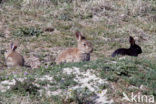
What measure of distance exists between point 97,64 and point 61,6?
8.80 meters

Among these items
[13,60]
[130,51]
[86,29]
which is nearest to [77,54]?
[13,60]

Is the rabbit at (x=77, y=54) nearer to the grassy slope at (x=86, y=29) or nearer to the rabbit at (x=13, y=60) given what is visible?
the grassy slope at (x=86, y=29)

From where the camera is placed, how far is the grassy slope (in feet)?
26.4

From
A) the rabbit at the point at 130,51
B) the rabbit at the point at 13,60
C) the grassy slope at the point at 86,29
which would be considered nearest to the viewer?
the grassy slope at the point at 86,29

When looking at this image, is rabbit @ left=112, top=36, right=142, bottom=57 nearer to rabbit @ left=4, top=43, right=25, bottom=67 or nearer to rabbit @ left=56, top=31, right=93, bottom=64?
rabbit @ left=56, top=31, right=93, bottom=64

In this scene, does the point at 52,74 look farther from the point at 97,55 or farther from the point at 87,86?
the point at 97,55

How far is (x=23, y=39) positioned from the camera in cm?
1292

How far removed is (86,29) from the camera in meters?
14.4

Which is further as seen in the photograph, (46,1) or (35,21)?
(46,1)

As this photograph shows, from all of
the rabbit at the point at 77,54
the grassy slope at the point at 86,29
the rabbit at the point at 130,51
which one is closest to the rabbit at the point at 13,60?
the grassy slope at the point at 86,29

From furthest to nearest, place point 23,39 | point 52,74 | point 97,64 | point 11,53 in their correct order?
point 23,39, point 11,53, point 97,64, point 52,74

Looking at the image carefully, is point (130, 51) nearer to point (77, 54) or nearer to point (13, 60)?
point (77, 54)

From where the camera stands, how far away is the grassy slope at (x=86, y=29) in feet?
26.4

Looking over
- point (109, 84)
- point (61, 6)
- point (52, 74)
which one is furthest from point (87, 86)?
point (61, 6)
